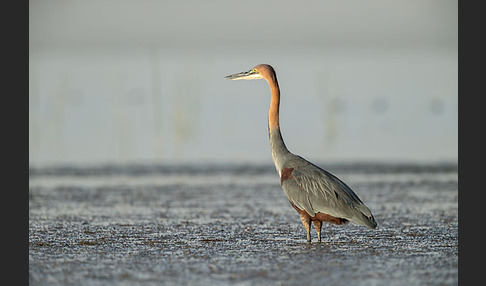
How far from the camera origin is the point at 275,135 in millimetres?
11266

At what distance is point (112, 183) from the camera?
63.0 feet

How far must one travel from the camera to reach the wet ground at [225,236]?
7.71 meters

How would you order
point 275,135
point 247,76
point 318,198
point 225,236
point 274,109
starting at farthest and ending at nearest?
point 247,76, point 274,109, point 275,135, point 225,236, point 318,198

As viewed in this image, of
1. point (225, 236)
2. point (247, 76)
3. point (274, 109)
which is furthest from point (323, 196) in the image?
point (247, 76)

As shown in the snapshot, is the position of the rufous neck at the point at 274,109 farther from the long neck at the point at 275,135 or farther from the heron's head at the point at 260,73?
the heron's head at the point at 260,73

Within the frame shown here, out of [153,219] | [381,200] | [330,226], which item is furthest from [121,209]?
[381,200]

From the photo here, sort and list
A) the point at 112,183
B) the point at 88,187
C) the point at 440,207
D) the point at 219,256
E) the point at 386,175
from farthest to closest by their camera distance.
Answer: the point at 386,175
the point at 112,183
the point at 88,187
the point at 440,207
the point at 219,256

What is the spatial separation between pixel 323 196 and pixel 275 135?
1.46 metres

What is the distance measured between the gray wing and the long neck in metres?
0.48

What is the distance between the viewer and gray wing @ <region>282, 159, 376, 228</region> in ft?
32.7

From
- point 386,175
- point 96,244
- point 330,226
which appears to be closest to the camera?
point 96,244

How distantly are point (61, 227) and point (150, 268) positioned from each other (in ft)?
13.0

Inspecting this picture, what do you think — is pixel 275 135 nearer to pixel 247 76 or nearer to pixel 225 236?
pixel 247 76

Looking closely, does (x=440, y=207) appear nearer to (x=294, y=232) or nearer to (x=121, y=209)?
(x=294, y=232)
